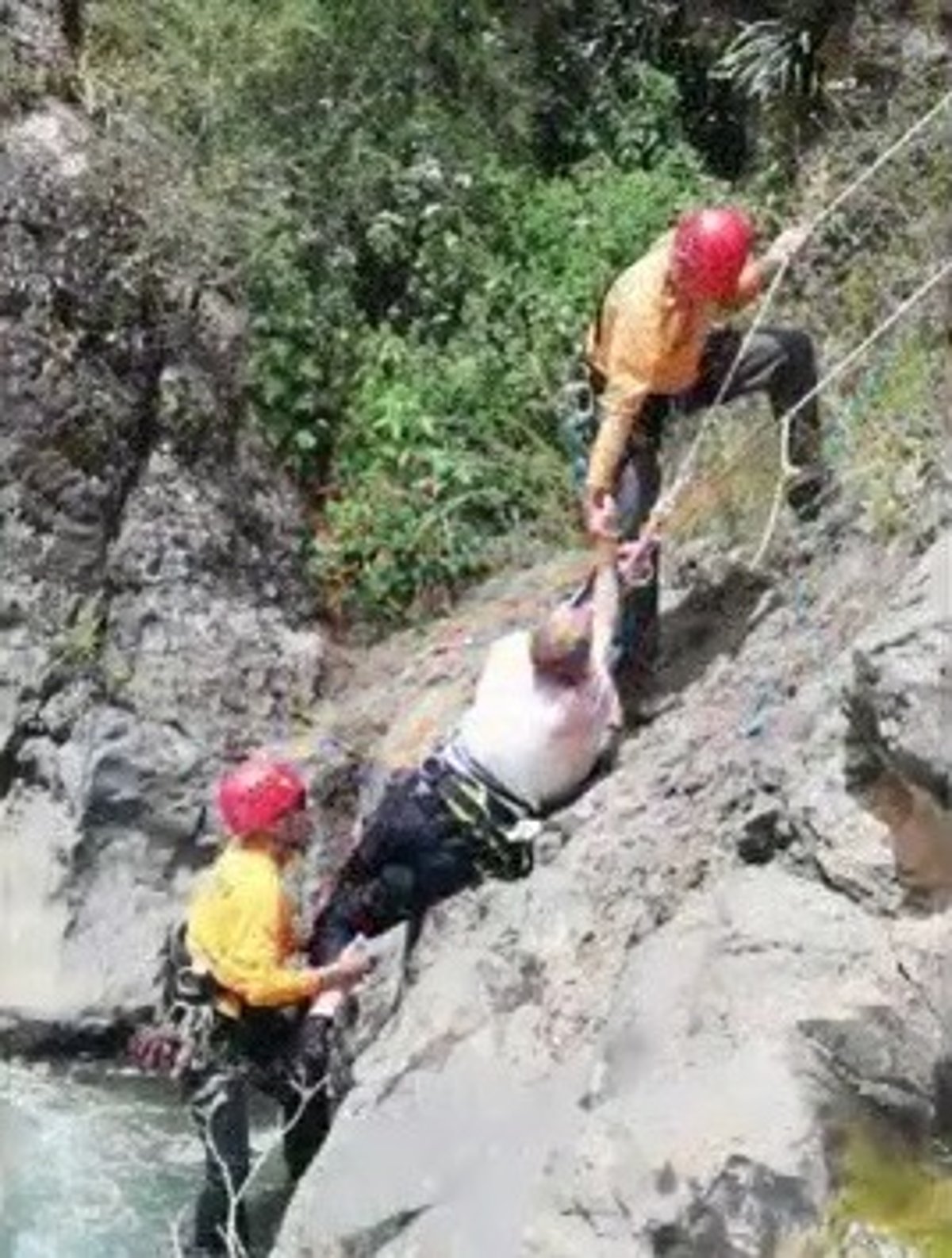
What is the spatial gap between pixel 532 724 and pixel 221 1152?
1.45m

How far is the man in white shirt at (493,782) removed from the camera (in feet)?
21.6

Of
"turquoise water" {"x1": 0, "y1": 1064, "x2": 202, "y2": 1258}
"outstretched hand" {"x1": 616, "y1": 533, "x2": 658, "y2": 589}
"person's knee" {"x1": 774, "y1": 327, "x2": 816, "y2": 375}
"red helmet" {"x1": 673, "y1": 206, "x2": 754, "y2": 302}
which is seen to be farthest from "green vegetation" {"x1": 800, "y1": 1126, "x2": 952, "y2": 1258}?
"turquoise water" {"x1": 0, "y1": 1064, "x2": 202, "y2": 1258}

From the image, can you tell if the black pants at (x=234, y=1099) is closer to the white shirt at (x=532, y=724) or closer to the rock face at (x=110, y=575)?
the white shirt at (x=532, y=724)

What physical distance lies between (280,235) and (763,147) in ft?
6.26

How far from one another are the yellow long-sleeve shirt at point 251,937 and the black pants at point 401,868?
34 cm

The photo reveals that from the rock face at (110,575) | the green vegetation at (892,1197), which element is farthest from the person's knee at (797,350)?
the green vegetation at (892,1197)

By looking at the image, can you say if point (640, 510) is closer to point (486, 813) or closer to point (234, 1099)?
point (486, 813)

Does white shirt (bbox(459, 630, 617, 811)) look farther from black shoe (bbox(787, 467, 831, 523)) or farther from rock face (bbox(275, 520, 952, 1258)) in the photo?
black shoe (bbox(787, 467, 831, 523))

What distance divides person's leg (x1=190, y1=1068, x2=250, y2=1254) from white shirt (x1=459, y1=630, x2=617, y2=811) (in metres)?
1.12

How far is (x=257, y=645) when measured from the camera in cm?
909

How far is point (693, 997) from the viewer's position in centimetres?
528

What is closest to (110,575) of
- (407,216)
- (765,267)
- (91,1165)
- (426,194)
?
(407,216)

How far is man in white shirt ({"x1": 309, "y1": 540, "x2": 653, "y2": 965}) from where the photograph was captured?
6594 millimetres

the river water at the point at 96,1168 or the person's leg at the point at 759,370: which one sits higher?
the person's leg at the point at 759,370
